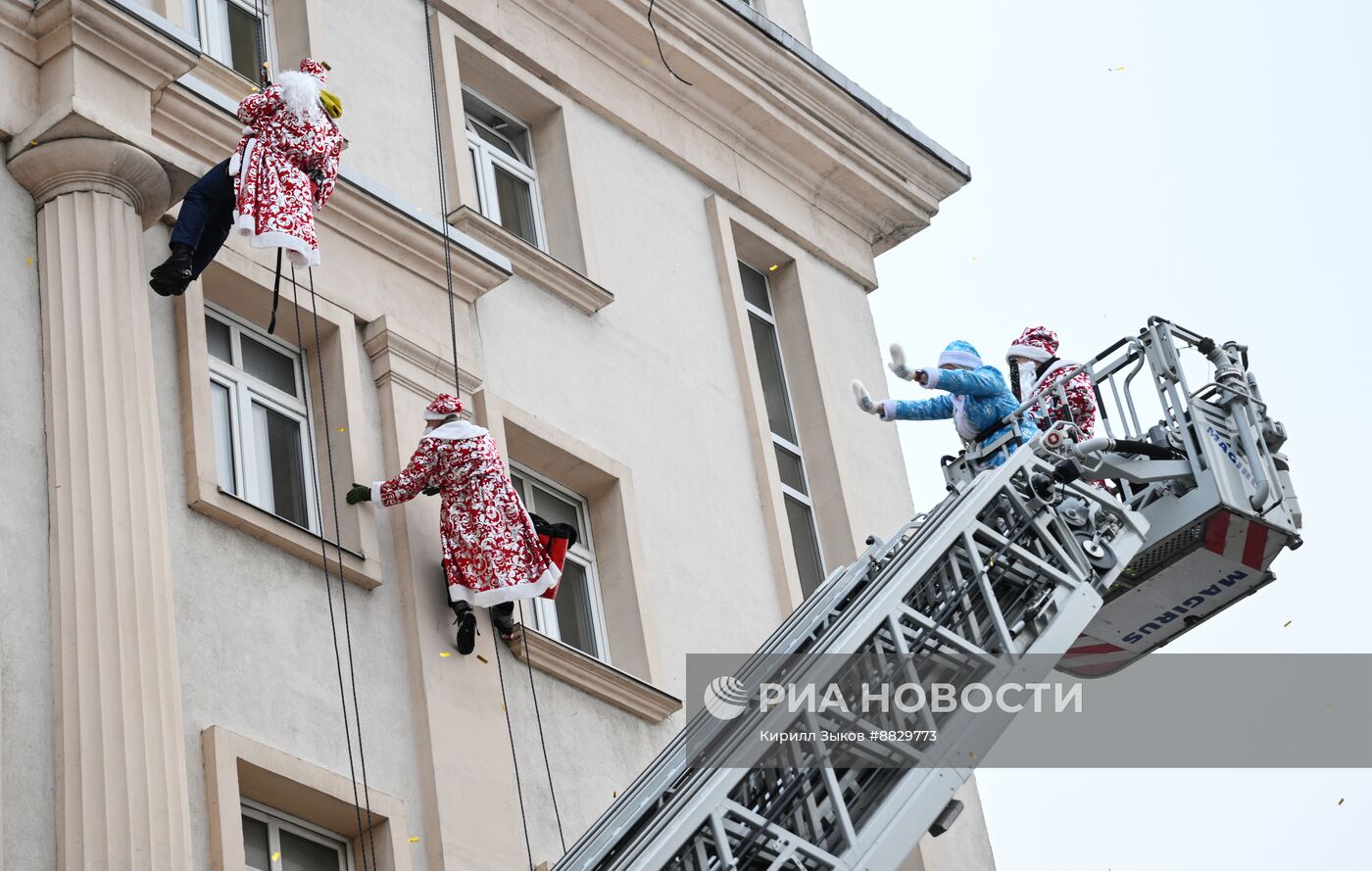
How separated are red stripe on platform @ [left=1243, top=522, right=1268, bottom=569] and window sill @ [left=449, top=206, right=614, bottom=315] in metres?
5.56

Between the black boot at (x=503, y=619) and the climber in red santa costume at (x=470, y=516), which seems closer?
the climber in red santa costume at (x=470, y=516)

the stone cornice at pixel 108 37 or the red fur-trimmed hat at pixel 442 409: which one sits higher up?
the stone cornice at pixel 108 37

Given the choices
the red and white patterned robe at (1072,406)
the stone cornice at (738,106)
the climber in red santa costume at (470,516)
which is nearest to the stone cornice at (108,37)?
the climber in red santa costume at (470,516)

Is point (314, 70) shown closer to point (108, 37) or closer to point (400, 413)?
point (108, 37)

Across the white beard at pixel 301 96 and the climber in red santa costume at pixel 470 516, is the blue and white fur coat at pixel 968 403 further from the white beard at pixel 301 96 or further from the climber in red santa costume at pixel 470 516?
the white beard at pixel 301 96

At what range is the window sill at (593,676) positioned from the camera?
675 inches

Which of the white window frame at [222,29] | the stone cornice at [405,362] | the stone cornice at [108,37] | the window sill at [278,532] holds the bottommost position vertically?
the window sill at [278,532]

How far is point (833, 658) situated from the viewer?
46.0ft

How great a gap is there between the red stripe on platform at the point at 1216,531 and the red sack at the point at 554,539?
160 inches

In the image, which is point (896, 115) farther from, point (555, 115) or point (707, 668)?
point (707, 668)

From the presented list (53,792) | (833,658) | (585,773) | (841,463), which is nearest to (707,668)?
(585,773)

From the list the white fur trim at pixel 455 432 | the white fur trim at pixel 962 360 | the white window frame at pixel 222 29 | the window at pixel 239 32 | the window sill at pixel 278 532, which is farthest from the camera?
the window at pixel 239 32

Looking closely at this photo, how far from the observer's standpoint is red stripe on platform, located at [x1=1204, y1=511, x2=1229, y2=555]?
1666cm

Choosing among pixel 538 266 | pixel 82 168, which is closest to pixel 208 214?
pixel 82 168
